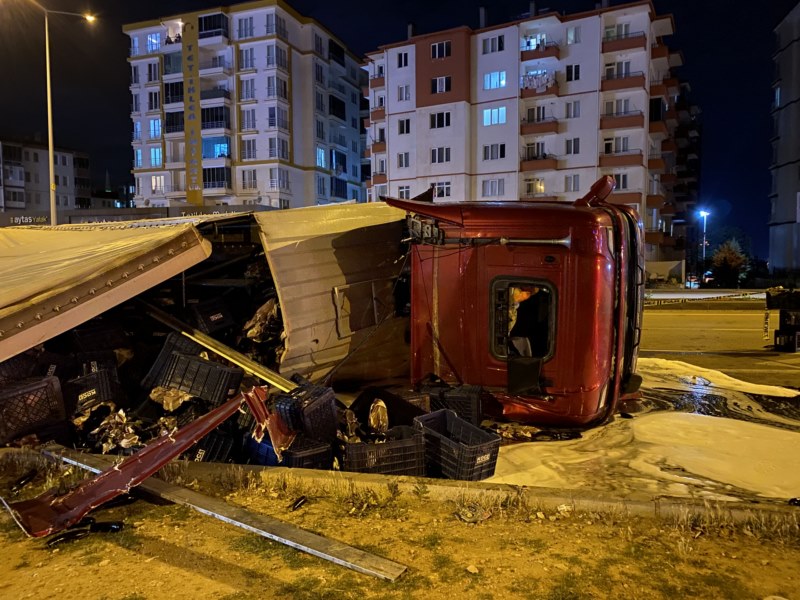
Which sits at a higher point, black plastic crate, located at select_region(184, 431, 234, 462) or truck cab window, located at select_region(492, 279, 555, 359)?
truck cab window, located at select_region(492, 279, 555, 359)

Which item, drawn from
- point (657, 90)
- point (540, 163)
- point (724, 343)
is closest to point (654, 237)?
point (540, 163)

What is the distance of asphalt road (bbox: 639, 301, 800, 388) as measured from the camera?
10.2 meters

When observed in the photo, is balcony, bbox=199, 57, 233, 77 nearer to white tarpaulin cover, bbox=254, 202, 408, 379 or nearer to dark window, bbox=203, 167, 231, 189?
dark window, bbox=203, 167, 231, 189

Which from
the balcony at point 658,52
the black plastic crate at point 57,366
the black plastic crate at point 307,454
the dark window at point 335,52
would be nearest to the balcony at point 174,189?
the dark window at point 335,52

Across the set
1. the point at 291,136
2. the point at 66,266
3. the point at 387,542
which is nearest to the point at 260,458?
the point at 387,542

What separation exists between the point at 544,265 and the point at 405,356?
291 cm

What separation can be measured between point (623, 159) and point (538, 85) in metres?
8.42

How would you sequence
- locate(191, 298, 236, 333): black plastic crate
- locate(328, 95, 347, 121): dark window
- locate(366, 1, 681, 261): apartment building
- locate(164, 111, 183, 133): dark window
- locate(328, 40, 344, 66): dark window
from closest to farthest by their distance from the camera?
locate(191, 298, 236, 333): black plastic crate < locate(366, 1, 681, 261): apartment building < locate(164, 111, 183, 133): dark window < locate(328, 40, 344, 66): dark window < locate(328, 95, 347, 121): dark window

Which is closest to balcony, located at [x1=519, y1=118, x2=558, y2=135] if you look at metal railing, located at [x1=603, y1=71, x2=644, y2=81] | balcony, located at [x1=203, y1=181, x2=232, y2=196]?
metal railing, located at [x1=603, y1=71, x2=644, y2=81]

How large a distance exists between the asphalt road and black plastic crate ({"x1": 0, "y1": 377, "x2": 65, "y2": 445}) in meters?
9.91

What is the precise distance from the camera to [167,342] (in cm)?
698

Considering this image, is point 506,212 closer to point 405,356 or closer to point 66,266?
point 405,356

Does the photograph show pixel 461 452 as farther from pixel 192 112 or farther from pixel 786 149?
pixel 786 149

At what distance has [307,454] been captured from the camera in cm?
520
